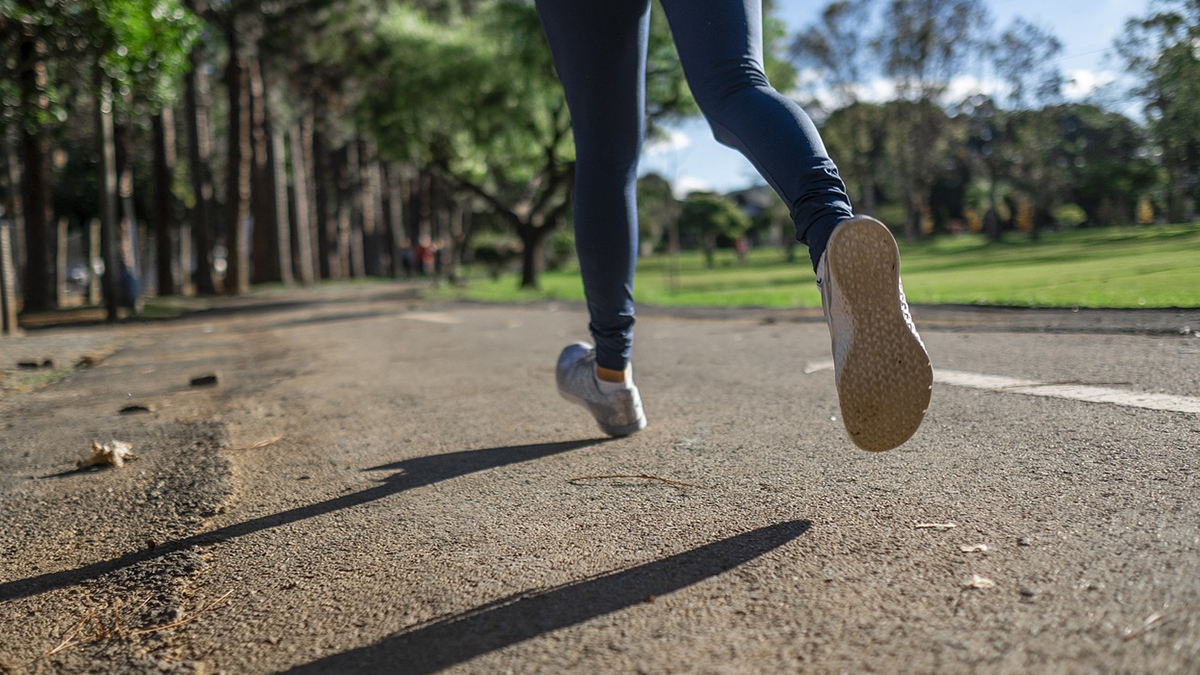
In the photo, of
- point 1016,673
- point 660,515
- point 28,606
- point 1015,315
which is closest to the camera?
point 1016,673

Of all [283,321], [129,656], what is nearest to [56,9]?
[283,321]

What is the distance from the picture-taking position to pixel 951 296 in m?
8.84

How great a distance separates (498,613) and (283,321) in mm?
11494

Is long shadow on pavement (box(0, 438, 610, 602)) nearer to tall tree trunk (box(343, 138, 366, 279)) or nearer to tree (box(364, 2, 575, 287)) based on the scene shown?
tree (box(364, 2, 575, 287))

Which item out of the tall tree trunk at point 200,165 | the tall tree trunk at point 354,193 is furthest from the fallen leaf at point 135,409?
the tall tree trunk at point 354,193

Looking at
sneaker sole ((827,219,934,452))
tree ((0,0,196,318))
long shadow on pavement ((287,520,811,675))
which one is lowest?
long shadow on pavement ((287,520,811,675))

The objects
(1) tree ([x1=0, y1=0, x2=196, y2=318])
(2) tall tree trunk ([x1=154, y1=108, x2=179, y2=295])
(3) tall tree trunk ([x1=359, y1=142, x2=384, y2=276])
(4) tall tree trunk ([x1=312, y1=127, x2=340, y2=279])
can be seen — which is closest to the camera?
(1) tree ([x1=0, y1=0, x2=196, y2=318])

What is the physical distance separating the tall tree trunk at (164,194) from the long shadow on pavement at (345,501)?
79.8ft

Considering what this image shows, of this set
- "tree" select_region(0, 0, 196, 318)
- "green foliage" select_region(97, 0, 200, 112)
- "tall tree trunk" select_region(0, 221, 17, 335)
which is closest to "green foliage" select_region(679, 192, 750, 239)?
"tree" select_region(0, 0, 196, 318)

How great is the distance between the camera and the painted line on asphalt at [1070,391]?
7.48 ft

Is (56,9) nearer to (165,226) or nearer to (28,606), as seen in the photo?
(28,606)

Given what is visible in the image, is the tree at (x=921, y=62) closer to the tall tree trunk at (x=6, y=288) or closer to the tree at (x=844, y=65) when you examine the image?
the tree at (x=844, y=65)

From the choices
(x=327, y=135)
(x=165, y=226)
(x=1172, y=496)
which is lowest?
(x=1172, y=496)

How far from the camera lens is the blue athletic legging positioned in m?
1.67
